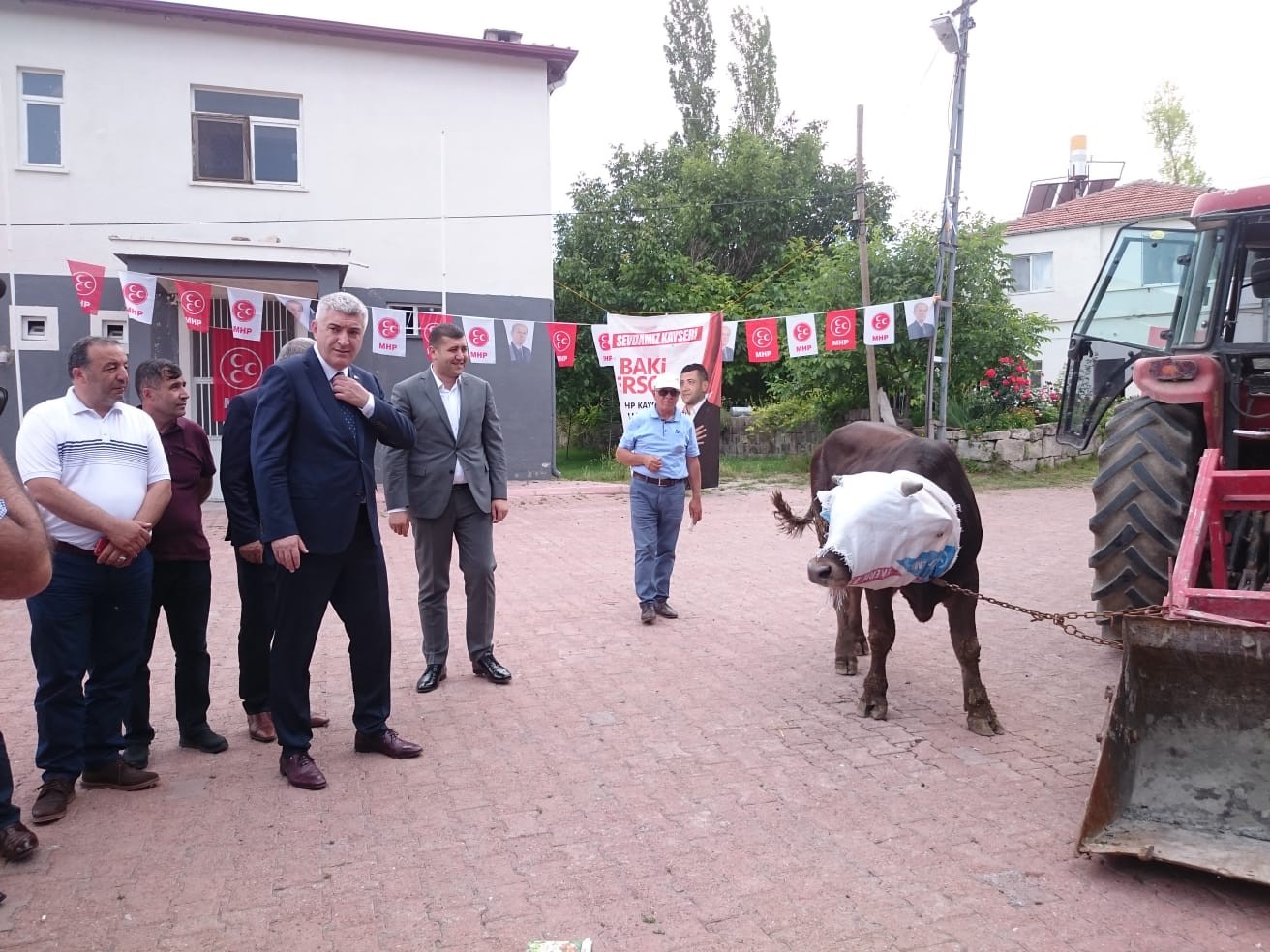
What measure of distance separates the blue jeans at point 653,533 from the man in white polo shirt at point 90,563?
3.51 m

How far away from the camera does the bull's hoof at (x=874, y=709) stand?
4.88 meters

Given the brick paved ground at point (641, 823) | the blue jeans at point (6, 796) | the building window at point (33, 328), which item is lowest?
the brick paved ground at point (641, 823)

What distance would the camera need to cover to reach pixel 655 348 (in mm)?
14992

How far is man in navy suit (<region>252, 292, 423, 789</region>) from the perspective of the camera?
4.06 m

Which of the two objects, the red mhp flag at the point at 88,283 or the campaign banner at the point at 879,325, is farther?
the campaign banner at the point at 879,325

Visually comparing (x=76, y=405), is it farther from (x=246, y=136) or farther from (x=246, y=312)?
(x=246, y=136)

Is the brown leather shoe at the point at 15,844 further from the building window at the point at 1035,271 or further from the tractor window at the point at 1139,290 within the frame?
the building window at the point at 1035,271

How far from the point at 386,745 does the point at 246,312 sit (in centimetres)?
1001

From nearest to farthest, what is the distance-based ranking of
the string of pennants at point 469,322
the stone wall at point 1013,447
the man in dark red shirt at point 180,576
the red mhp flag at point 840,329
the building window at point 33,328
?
the man in dark red shirt at point 180,576 → the string of pennants at point 469,322 → the building window at point 33,328 → the red mhp flag at point 840,329 → the stone wall at point 1013,447

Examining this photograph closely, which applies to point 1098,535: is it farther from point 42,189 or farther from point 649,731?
point 42,189

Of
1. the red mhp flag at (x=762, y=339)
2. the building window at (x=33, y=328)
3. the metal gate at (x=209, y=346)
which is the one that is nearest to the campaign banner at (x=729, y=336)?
the red mhp flag at (x=762, y=339)

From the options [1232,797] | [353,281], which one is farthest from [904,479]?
[353,281]

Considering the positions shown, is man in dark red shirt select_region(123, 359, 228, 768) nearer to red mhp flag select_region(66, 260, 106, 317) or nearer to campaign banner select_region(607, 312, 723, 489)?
red mhp flag select_region(66, 260, 106, 317)

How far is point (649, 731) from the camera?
475cm
